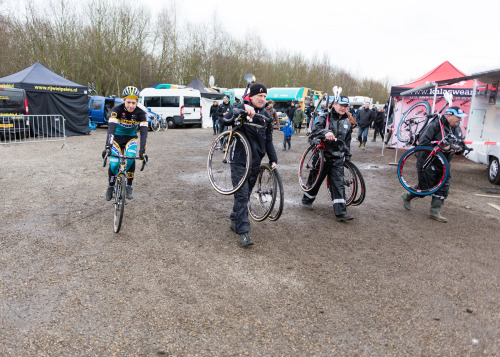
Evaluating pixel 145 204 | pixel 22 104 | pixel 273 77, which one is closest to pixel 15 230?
pixel 145 204

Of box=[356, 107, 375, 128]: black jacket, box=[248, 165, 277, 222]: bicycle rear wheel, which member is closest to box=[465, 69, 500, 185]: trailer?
box=[356, 107, 375, 128]: black jacket

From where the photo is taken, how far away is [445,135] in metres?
6.27

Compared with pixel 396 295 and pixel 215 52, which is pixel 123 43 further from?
pixel 396 295

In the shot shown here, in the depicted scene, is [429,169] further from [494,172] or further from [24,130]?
[24,130]

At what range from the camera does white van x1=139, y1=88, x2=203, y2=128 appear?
24.4 m

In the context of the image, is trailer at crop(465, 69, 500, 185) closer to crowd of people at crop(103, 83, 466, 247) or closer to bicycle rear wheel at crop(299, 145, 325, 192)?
crowd of people at crop(103, 83, 466, 247)

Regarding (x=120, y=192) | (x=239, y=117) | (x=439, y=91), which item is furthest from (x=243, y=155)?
(x=439, y=91)

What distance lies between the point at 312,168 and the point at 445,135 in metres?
2.32

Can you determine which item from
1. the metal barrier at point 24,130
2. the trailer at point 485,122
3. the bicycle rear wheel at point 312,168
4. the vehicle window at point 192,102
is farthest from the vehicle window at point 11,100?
the trailer at point 485,122

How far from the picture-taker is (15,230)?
16.1 feet

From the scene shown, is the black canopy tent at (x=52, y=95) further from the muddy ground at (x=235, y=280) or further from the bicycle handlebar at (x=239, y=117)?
the bicycle handlebar at (x=239, y=117)

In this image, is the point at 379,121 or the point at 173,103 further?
the point at 173,103

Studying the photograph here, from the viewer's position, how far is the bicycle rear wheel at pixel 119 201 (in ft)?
16.0

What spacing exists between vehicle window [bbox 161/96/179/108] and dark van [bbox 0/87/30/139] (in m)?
9.89
